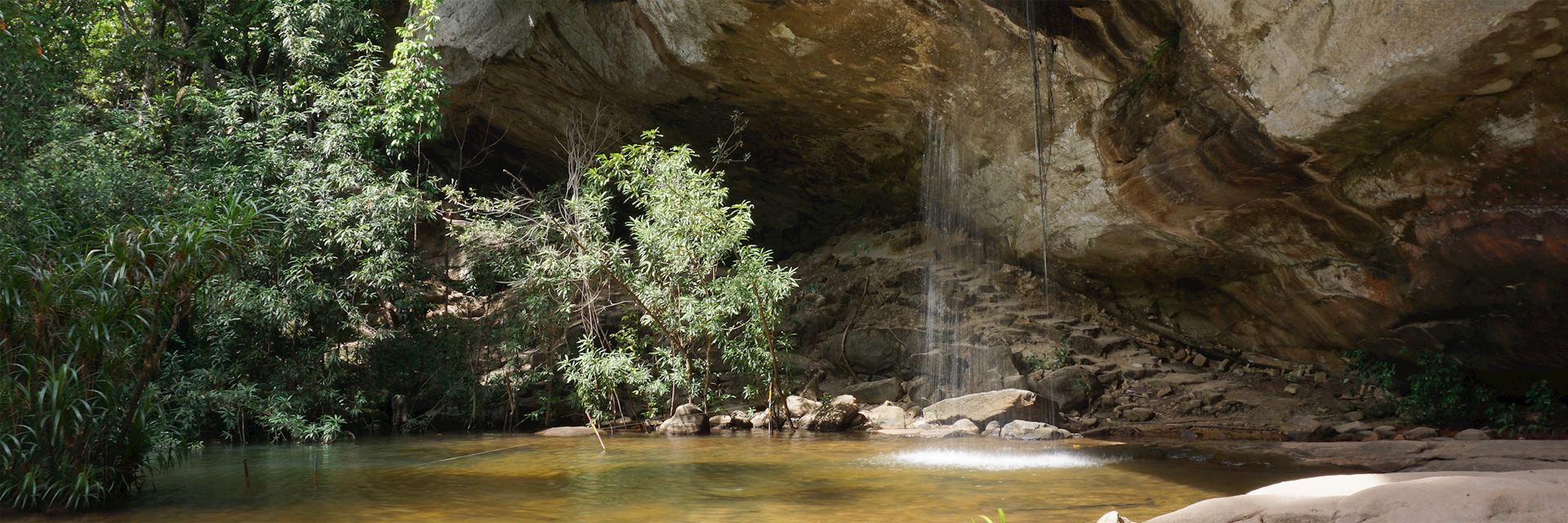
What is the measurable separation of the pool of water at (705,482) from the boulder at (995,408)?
20.8 inches

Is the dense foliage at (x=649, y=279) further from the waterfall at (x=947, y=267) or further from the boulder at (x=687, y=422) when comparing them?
the waterfall at (x=947, y=267)

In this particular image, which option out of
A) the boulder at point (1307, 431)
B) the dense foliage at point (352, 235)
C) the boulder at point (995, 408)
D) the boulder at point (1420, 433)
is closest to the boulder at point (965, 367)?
the boulder at point (995, 408)

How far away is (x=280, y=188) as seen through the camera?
11.0 meters

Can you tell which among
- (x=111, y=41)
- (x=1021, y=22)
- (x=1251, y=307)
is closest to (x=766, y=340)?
(x=1021, y=22)

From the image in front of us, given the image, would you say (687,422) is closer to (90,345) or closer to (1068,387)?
(1068,387)

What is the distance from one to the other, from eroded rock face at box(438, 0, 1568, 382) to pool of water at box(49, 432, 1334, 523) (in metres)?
2.34

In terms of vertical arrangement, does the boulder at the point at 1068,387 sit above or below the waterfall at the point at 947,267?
below

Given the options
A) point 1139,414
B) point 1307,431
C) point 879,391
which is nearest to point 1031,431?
point 1139,414

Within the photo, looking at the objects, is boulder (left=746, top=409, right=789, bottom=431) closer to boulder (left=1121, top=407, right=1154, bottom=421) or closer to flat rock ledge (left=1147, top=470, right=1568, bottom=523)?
boulder (left=1121, top=407, right=1154, bottom=421)

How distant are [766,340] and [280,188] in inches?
228

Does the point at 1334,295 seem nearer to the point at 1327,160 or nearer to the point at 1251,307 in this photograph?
the point at 1251,307

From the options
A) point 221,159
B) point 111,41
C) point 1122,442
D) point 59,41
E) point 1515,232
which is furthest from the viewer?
point 111,41

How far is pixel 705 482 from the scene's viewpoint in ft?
23.6

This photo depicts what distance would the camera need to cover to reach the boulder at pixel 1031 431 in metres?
9.50
